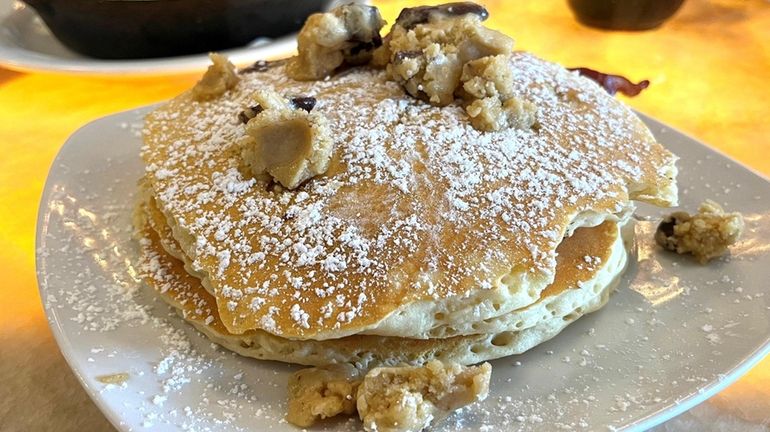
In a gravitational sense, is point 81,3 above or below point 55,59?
above

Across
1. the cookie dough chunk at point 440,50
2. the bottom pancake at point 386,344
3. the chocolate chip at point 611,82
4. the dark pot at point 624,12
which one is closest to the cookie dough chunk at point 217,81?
the cookie dough chunk at point 440,50

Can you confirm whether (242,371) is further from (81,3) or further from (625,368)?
(81,3)

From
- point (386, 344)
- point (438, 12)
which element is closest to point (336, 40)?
point (438, 12)

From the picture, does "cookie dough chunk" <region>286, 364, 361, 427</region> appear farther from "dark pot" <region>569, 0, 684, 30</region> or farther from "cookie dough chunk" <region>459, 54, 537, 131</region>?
"dark pot" <region>569, 0, 684, 30</region>

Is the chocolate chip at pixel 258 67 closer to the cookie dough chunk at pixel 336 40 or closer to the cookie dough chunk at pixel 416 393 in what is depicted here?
the cookie dough chunk at pixel 336 40

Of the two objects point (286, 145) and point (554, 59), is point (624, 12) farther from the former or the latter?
point (286, 145)

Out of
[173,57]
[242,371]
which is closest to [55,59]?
[173,57]

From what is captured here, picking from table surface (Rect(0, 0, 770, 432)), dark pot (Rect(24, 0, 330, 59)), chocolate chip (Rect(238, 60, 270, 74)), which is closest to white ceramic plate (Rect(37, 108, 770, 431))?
table surface (Rect(0, 0, 770, 432))
